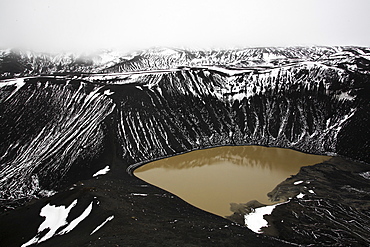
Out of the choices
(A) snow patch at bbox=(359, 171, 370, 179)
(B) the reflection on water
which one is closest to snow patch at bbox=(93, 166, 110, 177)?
(B) the reflection on water

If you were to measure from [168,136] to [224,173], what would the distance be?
1816cm

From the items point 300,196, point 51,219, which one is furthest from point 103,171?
point 300,196

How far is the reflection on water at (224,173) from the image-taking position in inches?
1454

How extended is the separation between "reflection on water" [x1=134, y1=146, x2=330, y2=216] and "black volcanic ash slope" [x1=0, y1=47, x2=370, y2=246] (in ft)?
9.11

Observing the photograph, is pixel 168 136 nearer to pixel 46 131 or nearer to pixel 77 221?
pixel 46 131

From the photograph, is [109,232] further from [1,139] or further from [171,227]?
[1,139]

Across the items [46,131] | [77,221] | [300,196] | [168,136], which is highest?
[46,131]

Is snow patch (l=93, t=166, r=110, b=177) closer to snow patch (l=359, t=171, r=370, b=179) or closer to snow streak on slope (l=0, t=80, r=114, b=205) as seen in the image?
snow streak on slope (l=0, t=80, r=114, b=205)

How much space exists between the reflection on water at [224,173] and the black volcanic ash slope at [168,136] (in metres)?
2.78

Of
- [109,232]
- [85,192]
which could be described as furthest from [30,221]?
[109,232]

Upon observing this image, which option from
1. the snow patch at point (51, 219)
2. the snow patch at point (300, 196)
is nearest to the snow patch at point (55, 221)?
the snow patch at point (51, 219)

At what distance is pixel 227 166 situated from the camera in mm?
48812

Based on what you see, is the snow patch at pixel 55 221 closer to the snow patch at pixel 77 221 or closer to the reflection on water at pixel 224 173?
the snow patch at pixel 77 221

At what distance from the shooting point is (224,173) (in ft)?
148
